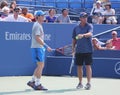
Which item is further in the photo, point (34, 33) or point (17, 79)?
point (17, 79)

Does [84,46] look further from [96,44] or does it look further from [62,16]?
[62,16]

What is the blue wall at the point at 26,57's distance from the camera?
45.6 feet

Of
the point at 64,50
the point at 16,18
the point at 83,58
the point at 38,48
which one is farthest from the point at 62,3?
the point at 38,48

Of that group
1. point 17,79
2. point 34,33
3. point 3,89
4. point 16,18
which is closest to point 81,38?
point 34,33

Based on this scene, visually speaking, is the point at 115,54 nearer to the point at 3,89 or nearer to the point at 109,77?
the point at 109,77

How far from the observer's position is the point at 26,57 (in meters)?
14.3

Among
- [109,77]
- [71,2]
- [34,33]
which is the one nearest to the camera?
[34,33]

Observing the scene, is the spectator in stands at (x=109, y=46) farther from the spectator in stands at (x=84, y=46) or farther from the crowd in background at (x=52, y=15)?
the spectator in stands at (x=84, y=46)

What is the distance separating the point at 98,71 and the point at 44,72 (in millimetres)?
1853

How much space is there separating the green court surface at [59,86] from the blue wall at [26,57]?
1.70 feet

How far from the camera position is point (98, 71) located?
1422 cm

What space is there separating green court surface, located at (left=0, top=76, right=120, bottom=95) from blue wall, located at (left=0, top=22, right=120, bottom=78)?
1.70 feet

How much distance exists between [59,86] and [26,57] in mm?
3076

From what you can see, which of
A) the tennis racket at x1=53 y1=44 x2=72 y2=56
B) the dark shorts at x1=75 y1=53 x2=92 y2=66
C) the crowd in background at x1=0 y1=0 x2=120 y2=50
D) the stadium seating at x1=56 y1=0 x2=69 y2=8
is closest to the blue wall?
the tennis racket at x1=53 y1=44 x2=72 y2=56
